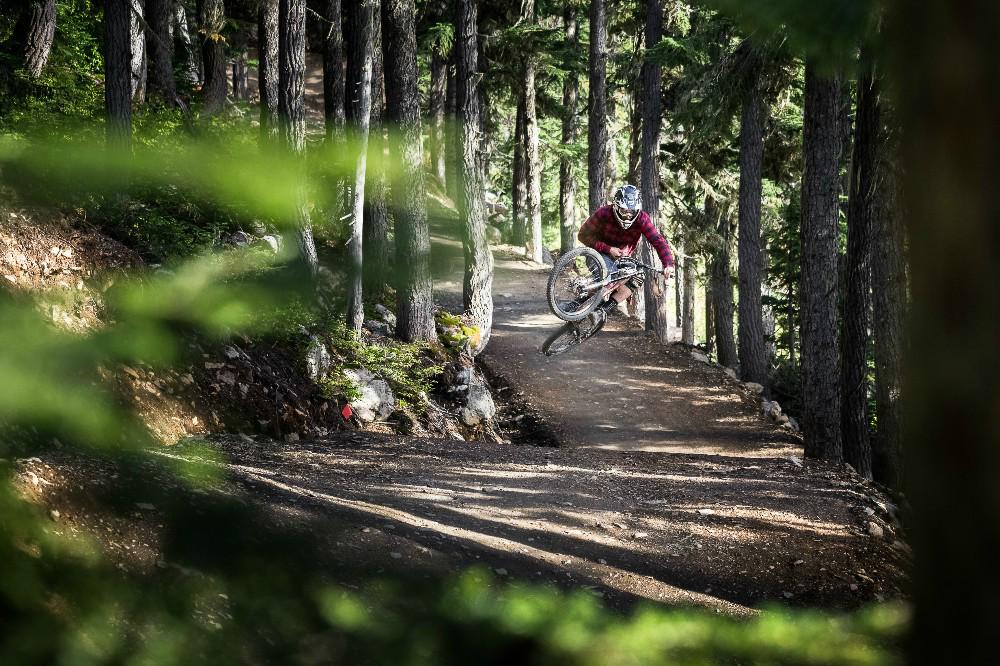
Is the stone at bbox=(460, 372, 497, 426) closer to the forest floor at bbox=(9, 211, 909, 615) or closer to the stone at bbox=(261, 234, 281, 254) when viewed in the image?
the forest floor at bbox=(9, 211, 909, 615)

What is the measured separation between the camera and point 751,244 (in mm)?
20203

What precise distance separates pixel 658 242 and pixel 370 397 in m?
4.78

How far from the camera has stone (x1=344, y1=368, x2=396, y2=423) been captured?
13.1 metres

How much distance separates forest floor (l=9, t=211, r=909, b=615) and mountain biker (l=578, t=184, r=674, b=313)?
9.11 feet

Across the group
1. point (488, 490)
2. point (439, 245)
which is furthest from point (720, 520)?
point (439, 245)

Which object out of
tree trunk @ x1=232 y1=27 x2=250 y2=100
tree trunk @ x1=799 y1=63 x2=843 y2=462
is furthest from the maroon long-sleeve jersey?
tree trunk @ x1=232 y1=27 x2=250 y2=100

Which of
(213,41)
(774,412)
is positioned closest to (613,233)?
(774,412)

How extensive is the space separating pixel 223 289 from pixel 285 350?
10734mm

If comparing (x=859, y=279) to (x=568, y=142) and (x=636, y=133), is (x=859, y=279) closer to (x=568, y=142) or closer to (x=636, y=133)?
(x=636, y=133)

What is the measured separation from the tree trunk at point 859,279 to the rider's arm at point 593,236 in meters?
3.18

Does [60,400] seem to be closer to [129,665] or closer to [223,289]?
[223,289]

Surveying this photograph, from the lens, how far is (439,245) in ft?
5.23

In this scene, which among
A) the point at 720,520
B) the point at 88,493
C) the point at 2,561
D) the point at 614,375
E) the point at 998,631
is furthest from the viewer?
the point at 614,375

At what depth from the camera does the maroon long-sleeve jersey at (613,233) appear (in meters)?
12.1
